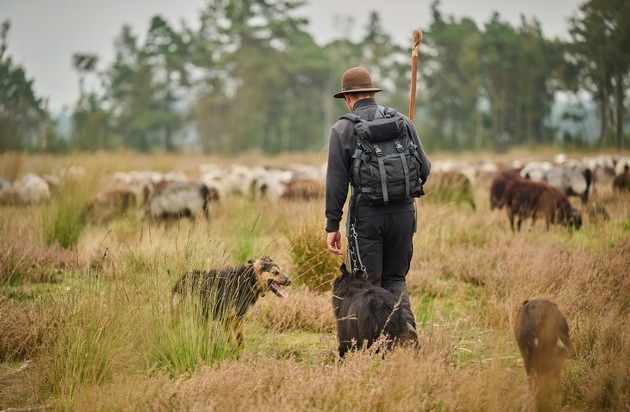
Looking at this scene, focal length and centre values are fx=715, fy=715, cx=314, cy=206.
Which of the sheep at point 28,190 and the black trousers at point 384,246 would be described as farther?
the sheep at point 28,190

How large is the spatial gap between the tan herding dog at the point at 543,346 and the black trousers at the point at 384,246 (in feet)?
3.74

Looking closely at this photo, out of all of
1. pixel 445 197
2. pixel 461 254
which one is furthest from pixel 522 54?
pixel 461 254

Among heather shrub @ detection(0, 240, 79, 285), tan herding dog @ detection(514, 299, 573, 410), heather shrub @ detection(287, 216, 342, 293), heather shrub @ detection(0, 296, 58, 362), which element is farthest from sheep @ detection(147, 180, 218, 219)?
tan herding dog @ detection(514, 299, 573, 410)

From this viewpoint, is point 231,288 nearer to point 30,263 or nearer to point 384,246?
point 384,246

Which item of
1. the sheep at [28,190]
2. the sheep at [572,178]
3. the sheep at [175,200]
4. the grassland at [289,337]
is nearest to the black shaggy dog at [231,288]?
the grassland at [289,337]

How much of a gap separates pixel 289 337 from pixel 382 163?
2271 millimetres

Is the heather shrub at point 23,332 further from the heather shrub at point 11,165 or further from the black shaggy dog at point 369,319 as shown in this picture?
the heather shrub at point 11,165

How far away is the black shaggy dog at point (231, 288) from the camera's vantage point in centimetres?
550

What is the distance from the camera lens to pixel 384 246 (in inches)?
233

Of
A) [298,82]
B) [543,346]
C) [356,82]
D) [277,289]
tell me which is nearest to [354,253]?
[277,289]

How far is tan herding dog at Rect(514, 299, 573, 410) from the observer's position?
15.1 feet

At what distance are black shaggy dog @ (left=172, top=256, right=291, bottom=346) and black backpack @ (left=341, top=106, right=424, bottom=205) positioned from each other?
4.17ft

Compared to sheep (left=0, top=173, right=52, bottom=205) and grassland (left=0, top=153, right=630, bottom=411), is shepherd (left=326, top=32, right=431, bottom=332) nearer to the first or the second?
grassland (left=0, top=153, right=630, bottom=411)

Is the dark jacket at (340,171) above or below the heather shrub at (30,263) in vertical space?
above
